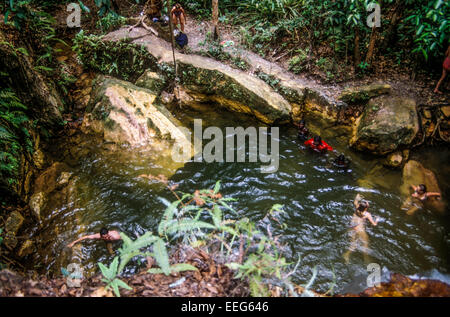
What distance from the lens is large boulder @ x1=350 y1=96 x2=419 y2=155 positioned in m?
6.69

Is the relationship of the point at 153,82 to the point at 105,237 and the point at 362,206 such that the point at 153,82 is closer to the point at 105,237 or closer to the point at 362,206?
the point at 105,237

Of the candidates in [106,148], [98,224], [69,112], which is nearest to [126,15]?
[69,112]

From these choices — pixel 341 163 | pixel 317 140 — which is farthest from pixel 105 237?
pixel 341 163

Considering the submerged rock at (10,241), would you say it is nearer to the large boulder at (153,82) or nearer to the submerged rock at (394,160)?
the large boulder at (153,82)

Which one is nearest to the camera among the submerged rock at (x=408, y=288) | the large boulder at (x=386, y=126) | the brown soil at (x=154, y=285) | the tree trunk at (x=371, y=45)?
the brown soil at (x=154, y=285)

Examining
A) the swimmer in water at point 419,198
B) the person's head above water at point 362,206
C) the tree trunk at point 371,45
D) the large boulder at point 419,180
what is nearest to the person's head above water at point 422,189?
the swimmer in water at point 419,198

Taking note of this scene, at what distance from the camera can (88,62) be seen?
893 cm

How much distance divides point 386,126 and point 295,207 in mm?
3587

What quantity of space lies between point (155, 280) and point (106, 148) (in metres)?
4.70

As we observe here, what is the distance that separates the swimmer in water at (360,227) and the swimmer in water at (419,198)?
1.01 metres

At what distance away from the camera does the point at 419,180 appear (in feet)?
20.5

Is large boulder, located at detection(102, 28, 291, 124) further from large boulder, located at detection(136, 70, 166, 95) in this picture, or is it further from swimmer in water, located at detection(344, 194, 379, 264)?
swimmer in water, located at detection(344, 194, 379, 264)

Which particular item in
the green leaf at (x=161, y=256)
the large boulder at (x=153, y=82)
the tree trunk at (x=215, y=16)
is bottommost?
the green leaf at (x=161, y=256)

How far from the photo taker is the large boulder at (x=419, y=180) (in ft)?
18.9
